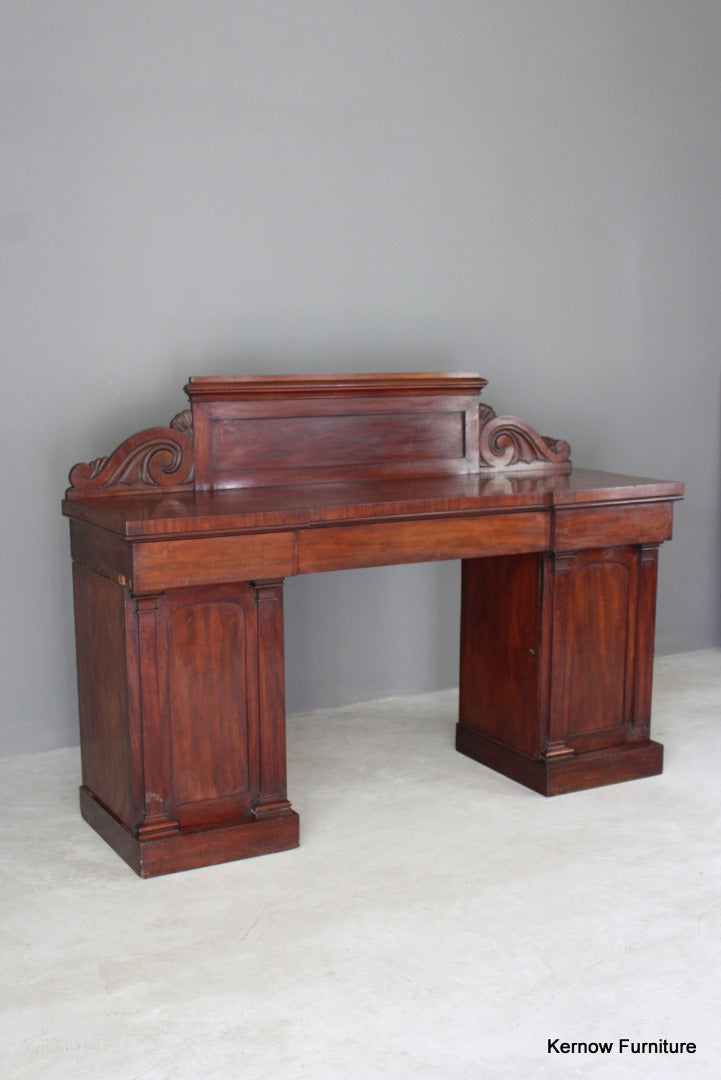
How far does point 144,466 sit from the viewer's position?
10.9 feet

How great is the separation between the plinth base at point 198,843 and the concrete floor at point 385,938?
4 cm

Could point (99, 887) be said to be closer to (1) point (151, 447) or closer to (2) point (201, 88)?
(1) point (151, 447)

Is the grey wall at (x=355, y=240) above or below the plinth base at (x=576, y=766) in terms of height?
above

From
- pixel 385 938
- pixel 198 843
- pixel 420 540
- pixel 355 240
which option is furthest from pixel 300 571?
pixel 355 240

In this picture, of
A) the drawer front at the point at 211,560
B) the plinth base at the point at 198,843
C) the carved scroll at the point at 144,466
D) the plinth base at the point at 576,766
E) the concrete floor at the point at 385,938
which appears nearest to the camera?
the concrete floor at the point at 385,938

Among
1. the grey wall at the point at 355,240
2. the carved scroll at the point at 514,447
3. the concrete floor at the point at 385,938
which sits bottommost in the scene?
the concrete floor at the point at 385,938

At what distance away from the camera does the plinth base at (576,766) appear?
11.3 ft

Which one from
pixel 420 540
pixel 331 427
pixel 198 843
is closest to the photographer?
pixel 198 843

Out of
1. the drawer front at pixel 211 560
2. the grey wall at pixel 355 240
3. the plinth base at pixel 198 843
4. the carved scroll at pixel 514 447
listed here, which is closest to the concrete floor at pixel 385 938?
the plinth base at pixel 198 843

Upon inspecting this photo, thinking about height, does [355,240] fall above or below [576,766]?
above

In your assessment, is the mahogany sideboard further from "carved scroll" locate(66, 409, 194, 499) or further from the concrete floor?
the concrete floor

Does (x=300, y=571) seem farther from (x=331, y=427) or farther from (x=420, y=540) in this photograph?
(x=331, y=427)

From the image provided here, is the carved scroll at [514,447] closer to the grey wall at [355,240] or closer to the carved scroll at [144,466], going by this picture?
the grey wall at [355,240]

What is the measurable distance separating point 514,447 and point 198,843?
1.74 meters
